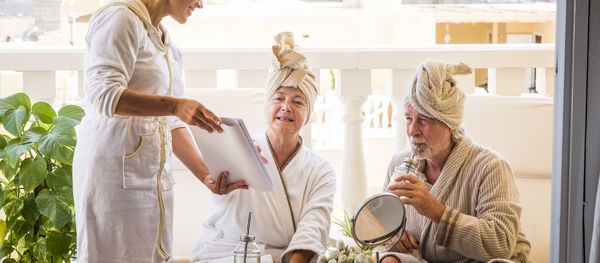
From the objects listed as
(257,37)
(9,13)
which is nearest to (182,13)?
(257,37)

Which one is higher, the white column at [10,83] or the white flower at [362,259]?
the white column at [10,83]

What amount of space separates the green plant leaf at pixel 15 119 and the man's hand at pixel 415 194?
1048 mm

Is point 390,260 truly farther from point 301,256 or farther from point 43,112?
point 43,112

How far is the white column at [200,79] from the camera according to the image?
2.35 m

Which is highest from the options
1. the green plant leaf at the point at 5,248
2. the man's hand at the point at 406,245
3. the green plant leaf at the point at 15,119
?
the green plant leaf at the point at 15,119

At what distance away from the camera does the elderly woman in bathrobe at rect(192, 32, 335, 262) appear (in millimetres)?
2012

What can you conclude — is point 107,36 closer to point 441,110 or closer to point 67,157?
point 67,157

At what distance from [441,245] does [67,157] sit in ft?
3.37

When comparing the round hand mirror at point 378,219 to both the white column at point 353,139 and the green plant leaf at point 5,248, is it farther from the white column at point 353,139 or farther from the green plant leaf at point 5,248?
the green plant leaf at point 5,248

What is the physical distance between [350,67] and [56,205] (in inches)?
38.4

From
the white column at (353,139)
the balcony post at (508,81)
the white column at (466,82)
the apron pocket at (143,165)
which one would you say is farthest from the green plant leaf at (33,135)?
the balcony post at (508,81)

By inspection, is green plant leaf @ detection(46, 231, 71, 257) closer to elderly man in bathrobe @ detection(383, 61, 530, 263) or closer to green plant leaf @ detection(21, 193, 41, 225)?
green plant leaf @ detection(21, 193, 41, 225)

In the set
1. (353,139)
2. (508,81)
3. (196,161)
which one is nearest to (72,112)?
(196,161)

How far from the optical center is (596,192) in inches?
59.1
